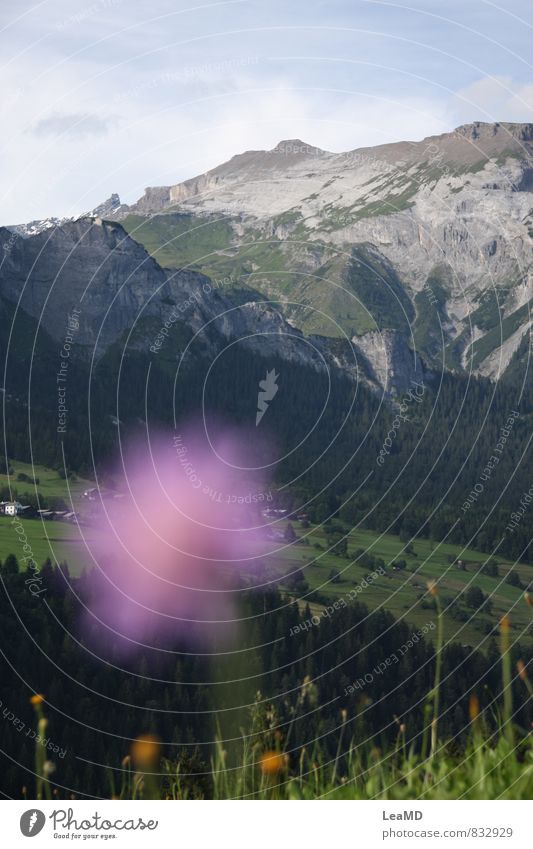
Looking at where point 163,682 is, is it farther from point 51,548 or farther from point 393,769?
point 393,769

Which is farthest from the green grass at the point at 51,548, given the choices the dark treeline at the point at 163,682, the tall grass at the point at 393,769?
the tall grass at the point at 393,769

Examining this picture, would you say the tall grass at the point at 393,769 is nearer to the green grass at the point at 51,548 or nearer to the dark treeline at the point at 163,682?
the dark treeline at the point at 163,682

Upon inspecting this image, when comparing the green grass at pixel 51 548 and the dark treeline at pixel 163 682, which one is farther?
the green grass at pixel 51 548

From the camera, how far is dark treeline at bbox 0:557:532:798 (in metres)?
118

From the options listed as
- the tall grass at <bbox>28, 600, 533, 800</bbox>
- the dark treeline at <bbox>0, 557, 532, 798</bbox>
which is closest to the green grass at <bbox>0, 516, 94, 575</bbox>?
the dark treeline at <bbox>0, 557, 532, 798</bbox>

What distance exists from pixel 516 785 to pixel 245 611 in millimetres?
165055

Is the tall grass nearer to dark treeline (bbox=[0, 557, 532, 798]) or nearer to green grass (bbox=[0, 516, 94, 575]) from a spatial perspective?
dark treeline (bbox=[0, 557, 532, 798])

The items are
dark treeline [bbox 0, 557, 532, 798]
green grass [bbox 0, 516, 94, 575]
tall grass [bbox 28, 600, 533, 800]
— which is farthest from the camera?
green grass [bbox 0, 516, 94, 575]

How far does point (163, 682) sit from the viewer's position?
452 feet

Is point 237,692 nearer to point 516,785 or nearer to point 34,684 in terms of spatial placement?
point 34,684

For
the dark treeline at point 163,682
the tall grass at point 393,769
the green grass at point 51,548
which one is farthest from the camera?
the green grass at point 51,548

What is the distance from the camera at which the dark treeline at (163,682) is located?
118m

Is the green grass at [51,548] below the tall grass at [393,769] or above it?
above
